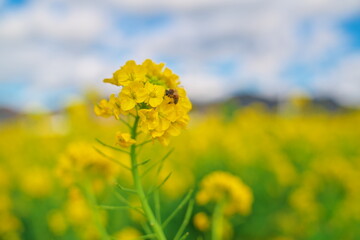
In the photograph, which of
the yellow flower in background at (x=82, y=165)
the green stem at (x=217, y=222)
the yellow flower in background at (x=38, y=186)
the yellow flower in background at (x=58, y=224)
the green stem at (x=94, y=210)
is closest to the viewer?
the green stem at (x=94, y=210)

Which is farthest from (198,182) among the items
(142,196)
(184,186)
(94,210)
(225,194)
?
(142,196)

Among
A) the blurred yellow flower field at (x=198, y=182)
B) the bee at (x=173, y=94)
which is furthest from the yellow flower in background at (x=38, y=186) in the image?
the bee at (x=173, y=94)

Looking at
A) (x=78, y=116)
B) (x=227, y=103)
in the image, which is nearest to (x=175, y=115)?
(x=78, y=116)

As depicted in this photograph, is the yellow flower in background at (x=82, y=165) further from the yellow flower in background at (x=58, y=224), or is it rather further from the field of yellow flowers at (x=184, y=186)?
the yellow flower in background at (x=58, y=224)

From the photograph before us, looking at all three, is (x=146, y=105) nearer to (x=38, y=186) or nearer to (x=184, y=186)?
(x=38, y=186)

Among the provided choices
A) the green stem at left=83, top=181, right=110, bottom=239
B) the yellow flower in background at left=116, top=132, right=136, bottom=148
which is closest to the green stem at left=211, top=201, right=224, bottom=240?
the green stem at left=83, top=181, right=110, bottom=239

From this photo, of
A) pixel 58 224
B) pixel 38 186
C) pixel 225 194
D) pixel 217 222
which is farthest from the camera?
pixel 38 186

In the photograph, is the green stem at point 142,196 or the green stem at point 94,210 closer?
the green stem at point 142,196
